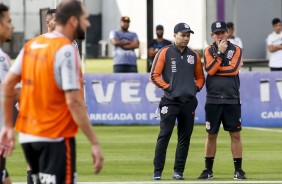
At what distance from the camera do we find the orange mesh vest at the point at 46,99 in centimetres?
762

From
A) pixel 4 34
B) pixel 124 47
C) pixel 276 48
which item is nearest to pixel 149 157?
pixel 4 34

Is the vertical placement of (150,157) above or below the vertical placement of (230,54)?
below

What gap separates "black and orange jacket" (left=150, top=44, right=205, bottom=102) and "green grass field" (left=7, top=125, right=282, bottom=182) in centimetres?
118

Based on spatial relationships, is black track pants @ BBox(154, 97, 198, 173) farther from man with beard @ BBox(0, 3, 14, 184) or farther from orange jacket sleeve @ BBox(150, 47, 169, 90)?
man with beard @ BBox(0, 3, 14, 184)

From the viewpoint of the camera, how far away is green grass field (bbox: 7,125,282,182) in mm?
14211

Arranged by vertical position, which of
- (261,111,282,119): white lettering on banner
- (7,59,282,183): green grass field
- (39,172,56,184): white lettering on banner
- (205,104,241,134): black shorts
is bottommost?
(7,59,282,183): green grass field

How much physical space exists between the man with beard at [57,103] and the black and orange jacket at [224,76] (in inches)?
249

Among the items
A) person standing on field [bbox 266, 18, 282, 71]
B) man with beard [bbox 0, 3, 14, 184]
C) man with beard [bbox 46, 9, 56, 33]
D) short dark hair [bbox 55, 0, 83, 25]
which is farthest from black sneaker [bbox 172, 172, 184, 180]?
person standing on field [bbox 266, 18, 282, 71]

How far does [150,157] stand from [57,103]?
8.83 meters

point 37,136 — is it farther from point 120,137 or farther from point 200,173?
point 120,137

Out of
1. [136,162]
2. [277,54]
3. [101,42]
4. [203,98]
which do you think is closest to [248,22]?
[277,54]

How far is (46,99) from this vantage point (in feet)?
25.1

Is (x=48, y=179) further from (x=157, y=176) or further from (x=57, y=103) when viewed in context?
(x=157, y=176)

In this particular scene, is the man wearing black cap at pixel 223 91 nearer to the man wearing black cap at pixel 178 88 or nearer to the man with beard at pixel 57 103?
the man wearing black cap at pixel 178 88
